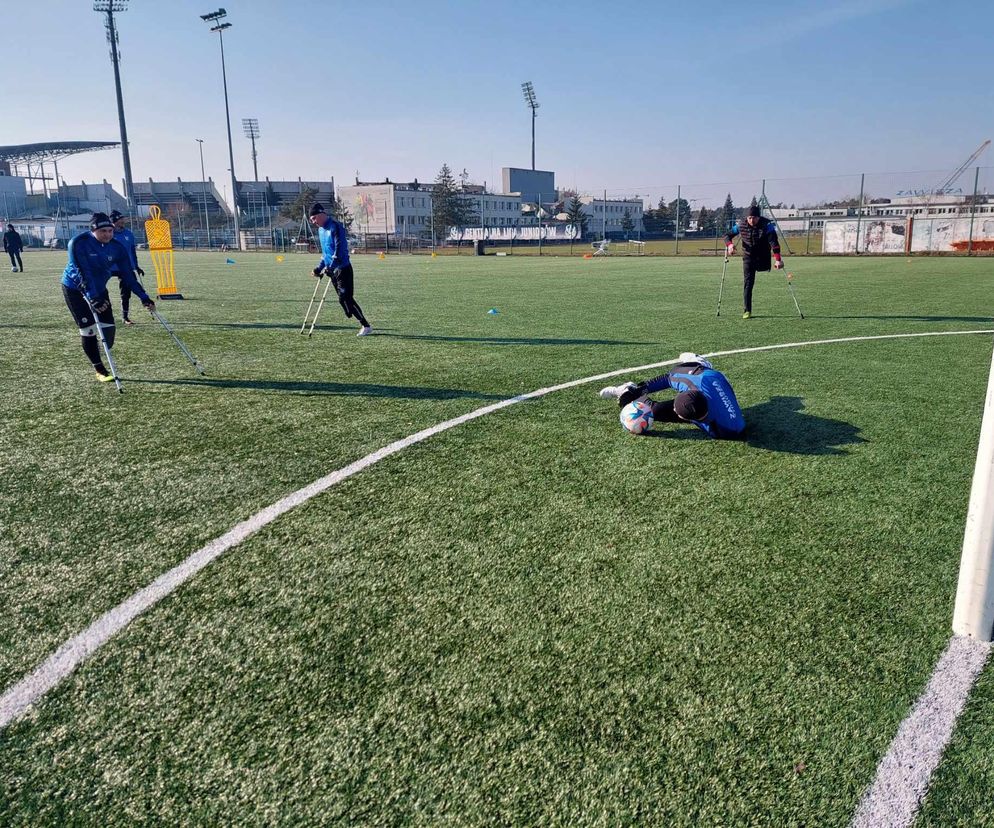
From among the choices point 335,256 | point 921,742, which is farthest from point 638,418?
point 335,256

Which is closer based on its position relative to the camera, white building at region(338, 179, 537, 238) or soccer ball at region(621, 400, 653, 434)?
soccer ball at region(621, 400, 653, 434)

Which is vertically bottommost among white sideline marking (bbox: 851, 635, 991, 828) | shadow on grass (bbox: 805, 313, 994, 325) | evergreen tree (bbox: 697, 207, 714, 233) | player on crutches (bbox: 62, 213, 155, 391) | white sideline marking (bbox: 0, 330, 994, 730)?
white sideline marking (bbox: 851, 635, 991, 828)

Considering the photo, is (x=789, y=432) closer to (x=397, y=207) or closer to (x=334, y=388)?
(x=334, y=388)

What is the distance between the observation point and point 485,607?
3.04 m

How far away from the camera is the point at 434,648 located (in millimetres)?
2758

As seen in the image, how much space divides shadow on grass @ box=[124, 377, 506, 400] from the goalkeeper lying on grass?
1768mm

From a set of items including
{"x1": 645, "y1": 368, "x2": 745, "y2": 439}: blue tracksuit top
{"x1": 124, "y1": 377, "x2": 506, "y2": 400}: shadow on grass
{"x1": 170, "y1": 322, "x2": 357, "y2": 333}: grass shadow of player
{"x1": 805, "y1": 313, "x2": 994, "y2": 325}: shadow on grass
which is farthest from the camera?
{"x1": 805, "y1": 313, "x2": 994, "y2": 325}: shadow on grass

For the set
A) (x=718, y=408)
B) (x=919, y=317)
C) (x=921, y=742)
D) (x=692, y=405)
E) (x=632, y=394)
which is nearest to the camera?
(x=921, y=742)

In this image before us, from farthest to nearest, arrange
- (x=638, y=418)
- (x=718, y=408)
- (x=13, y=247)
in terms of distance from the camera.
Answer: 1. (x=13, y=247)
2. (x=638, y=418)
3. (x=718, y=408)

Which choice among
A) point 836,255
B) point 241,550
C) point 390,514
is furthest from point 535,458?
point 836,255

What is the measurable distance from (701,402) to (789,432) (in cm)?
96

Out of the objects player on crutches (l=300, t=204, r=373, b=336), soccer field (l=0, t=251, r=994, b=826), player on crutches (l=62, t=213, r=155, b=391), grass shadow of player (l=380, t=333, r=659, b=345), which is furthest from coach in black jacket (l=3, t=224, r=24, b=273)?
soccer field (l=0, t=251, r=994, b=826)

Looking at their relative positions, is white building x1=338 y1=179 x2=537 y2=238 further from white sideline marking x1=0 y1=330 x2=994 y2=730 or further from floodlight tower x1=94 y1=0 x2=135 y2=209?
white sideline marking x1=0 y1=330 x2=994 y2=730

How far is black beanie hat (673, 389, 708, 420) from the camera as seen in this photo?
517 centimetres
